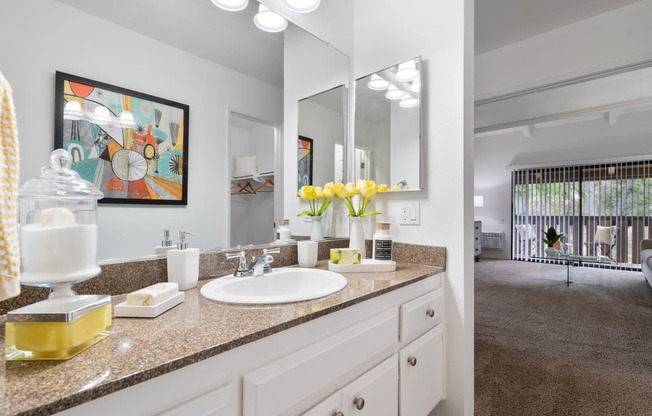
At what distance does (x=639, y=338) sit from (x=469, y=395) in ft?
7.29

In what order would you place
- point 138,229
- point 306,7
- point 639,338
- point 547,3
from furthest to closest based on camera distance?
point 639,338 → point 547,3 → point 306,7 → point 138,229

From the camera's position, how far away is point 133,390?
0.51 meters

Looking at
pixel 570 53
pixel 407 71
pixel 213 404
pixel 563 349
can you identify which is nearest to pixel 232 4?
pixel 407 71

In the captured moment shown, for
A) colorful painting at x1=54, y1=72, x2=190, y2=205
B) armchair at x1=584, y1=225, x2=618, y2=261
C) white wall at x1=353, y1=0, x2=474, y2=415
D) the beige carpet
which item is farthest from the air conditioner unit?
colorful painting at x1=54, y1=72, x2=190, y2=205

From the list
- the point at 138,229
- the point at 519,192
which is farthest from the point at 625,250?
the point at 138,229

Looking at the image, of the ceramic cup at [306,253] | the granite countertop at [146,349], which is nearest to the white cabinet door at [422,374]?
the granite countertop at [146,349]

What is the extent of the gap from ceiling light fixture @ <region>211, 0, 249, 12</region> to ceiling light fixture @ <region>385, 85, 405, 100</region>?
0.81 m

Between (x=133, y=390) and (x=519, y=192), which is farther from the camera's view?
(x=519, y=192)

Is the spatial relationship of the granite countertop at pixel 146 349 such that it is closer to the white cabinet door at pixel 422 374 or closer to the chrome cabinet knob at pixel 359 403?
the chrome cabinet knob at pixel 359 403

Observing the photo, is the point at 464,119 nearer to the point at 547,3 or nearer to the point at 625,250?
the point at 547,3

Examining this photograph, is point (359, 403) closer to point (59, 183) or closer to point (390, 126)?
point (59, 183)

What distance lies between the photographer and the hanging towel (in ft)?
1.59

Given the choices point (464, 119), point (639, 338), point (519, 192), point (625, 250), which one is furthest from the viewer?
point (519, 192)

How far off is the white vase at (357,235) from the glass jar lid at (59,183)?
1128 mm
